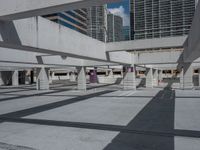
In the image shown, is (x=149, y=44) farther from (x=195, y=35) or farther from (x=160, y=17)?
(x=160, y=17)

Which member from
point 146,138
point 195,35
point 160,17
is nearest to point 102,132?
point 146,138

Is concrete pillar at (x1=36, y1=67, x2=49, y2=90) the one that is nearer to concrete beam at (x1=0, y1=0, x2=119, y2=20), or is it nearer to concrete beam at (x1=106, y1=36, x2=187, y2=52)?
concrete beam at (x1=106, y1=36, x2=187, y2=52)

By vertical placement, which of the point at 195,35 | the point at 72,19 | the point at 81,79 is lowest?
the point at 81,79

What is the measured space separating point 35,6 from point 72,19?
94.9 m

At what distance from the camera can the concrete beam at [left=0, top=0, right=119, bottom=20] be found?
5.28 m

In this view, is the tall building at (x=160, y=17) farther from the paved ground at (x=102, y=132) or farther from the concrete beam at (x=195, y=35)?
the paved ground at (x=102, y=132)

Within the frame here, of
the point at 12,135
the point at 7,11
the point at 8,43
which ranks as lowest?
the point at 12,135

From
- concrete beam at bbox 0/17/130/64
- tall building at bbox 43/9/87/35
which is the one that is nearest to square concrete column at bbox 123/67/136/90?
concrete beam at bbox 0/17/130/64

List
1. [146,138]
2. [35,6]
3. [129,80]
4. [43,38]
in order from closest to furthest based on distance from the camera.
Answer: [35,6]
[146,138]
[43,38]
[129,80]

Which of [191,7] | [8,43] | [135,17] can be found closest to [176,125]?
[8,43]

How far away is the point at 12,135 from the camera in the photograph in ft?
25.0

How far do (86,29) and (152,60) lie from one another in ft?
307

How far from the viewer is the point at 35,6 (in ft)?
18.8

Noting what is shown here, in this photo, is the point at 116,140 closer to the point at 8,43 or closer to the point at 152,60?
the point at 8,43
